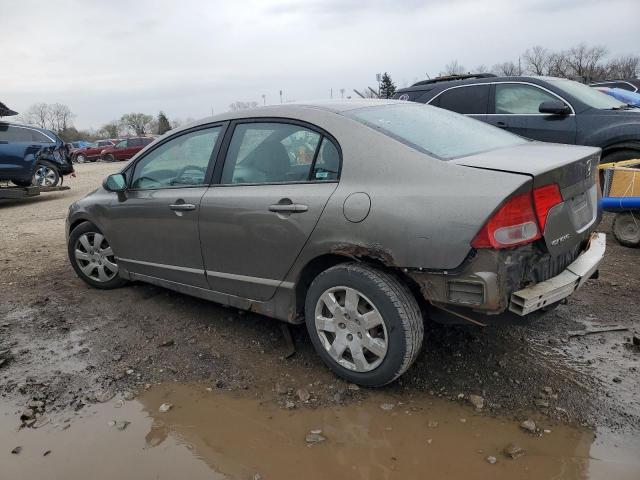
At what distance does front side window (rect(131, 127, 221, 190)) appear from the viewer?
12.3ft

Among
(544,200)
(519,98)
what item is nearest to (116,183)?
(544,200)

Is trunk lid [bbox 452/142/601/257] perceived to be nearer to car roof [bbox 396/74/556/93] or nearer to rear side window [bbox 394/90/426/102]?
car roof [bbox 396/74/556/93]

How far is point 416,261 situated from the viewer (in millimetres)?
2600

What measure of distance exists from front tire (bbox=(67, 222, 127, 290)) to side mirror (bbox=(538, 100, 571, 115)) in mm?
5292

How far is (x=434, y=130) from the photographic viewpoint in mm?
3195

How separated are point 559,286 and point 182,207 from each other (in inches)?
97.6

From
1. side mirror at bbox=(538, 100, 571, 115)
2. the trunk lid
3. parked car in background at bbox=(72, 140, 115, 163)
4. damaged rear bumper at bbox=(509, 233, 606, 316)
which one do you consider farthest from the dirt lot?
parked car in background at bbox=(72, 140, 115, 163)

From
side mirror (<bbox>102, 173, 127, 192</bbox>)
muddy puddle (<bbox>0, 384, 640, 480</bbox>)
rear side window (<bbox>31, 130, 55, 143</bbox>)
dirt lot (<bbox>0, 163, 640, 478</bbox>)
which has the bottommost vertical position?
muddy puddle (<bbox>0, 384, 640, 480</bbox>)

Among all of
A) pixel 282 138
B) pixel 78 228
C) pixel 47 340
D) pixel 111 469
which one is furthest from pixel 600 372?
pixel 78 228

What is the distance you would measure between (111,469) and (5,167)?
10.8 metres

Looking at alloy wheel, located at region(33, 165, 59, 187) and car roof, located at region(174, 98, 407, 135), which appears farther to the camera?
alloy wheel, located at region(33, 165, 59, 187)

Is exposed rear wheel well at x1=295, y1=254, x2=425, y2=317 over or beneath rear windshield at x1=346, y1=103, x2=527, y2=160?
beneath

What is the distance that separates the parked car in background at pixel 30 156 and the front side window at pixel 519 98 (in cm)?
1002

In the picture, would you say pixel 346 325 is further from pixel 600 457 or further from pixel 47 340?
pixel 47 340
